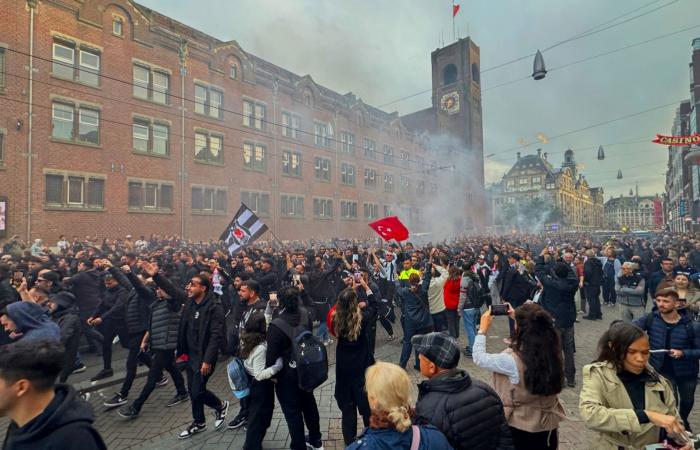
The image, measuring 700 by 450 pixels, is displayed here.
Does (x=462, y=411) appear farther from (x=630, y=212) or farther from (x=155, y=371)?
(x=630, y=212)

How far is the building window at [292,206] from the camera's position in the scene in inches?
1141

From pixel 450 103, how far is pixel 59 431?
55355 mm

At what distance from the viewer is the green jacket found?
226 cm

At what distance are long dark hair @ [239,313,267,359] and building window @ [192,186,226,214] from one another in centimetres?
2097

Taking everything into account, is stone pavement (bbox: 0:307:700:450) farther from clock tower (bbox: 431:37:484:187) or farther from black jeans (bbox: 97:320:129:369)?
clock tower (bbox: 431:37:484:187)

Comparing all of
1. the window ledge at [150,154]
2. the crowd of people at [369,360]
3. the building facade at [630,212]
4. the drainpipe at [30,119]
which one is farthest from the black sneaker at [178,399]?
the building facade at [630,212]

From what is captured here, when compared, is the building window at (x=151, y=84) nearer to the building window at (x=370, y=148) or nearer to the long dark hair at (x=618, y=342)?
the building window at (x=370, y=148)

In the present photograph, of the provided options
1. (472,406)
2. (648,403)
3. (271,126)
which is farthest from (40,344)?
(271,126)

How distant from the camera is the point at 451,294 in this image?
7.53m

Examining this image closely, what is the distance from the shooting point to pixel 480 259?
39.0 ft

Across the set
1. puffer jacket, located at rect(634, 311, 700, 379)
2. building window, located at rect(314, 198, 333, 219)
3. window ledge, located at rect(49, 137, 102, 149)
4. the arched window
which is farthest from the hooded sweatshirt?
the arched window

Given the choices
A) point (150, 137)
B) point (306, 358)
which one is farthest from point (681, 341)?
point (150, 137)

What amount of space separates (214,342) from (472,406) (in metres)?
3.29

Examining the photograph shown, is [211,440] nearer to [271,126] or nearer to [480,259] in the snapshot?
[480,259]
